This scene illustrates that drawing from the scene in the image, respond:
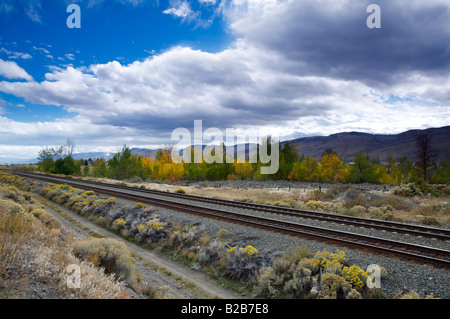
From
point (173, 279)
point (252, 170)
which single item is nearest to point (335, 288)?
point (173, 279)

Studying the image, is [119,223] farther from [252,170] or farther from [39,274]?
[252,170]

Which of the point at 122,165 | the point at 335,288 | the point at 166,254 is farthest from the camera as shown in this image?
the point at 122,165

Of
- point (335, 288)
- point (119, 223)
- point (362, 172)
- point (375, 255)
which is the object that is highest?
point (362, 172)

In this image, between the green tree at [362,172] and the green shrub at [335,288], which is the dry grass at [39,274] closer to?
the green shrub at [335,288]

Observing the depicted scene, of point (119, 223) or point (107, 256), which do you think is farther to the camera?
point (119, 223)

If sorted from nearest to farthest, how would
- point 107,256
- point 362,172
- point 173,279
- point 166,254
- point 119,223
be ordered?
1. point 107,256
2. point 173,279
3. point 166,254
4. point 119,223
5. point 362,172

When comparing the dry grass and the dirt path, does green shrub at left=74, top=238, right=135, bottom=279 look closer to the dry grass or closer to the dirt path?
the dry grass

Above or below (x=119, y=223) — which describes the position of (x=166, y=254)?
below

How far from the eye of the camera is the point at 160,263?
9.45 meters

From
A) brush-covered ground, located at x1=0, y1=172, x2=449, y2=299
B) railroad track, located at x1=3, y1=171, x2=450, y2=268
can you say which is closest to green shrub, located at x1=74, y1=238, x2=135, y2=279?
brush-covered ground, located at x1=0, y1=172, x2=449, y2=299

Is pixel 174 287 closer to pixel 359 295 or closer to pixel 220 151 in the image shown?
pixel 359 295

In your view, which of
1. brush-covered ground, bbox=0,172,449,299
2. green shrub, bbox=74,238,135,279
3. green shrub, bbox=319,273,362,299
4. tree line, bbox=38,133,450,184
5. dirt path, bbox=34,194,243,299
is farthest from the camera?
tree line, bbox=38,133,450,184

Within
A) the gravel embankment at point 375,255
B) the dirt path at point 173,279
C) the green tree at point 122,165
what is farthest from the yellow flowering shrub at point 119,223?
the green tree at point 122,165
